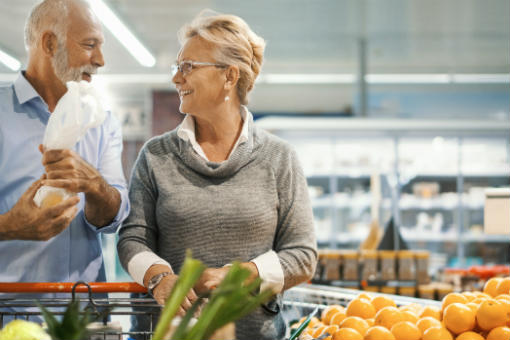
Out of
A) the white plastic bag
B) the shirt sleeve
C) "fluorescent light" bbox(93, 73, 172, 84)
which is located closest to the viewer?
the white plastic bag

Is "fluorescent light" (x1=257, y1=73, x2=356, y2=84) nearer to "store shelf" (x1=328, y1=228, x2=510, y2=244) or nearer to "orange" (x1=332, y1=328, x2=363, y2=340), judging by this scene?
"store shelf" (x1=328, y1=228, x2=510, y2=244)

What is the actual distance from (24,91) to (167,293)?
737 millimetres

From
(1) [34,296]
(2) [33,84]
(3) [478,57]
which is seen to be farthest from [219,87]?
(3) [478,57]

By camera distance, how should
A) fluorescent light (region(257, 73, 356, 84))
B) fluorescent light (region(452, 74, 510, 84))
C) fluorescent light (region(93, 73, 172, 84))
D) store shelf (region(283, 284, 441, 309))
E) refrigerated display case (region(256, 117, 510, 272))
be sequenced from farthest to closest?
fluorescent light (region(93, 73, 172, 84))
fluorescent light (region(257, 73, 356, 84))
fluorescent light (region(452, 74, 510, 84))
refrigerated display case (region(256, 117, 510, 272))
store shelf (region(283, 284, 441, 309))

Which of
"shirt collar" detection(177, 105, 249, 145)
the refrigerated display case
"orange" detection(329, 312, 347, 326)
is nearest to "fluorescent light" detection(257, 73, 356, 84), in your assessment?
the refrigerated display case

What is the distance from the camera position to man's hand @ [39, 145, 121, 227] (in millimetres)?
1357

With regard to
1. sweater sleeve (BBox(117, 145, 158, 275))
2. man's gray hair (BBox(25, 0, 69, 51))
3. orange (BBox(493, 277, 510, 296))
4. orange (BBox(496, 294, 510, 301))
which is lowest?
orange (BBox(493, 277, 510, 296))

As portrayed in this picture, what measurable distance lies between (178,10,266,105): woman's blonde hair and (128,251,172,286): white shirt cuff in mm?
560

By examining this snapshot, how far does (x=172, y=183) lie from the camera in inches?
65.1

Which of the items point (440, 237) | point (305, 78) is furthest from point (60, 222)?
point (305, 78)

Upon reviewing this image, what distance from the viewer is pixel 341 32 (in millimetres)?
8508

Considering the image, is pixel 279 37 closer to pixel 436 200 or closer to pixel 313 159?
pixel 313 159

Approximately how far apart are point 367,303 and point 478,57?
29.1 ft

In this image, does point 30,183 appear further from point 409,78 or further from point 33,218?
point 409,78
